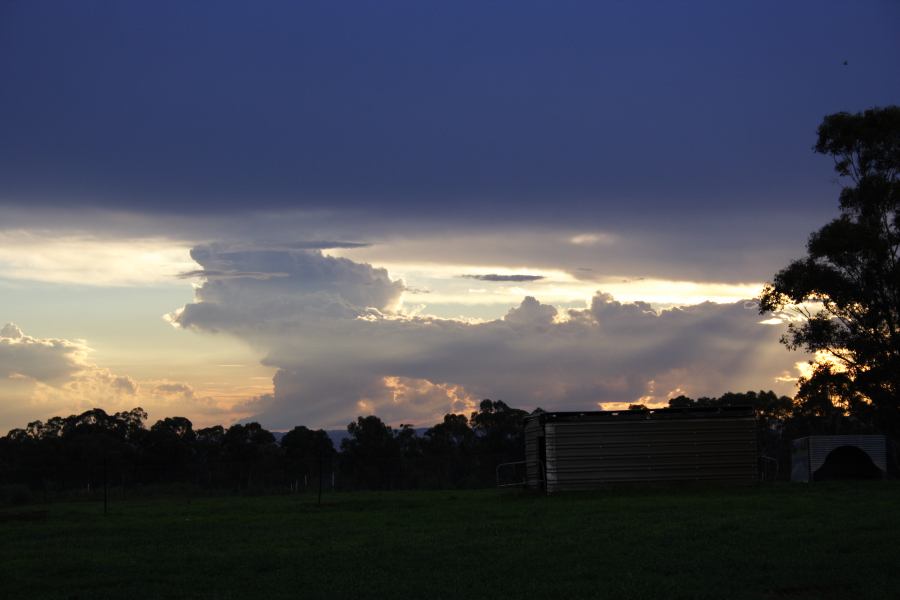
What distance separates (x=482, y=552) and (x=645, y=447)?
19918 mm

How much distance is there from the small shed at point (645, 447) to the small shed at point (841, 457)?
8.96 metres

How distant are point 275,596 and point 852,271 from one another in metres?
33.7

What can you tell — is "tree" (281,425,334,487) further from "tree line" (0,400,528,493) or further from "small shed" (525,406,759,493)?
"small shed" (525,406,759,493)

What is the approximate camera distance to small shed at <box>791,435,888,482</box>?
43.9 metres

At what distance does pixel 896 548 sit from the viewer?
16.1 metres

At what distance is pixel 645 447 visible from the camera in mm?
36219

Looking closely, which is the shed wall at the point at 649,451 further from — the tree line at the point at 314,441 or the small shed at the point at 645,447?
the tree line at the point at 314,441

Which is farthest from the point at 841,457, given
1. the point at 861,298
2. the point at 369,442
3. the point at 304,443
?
the point at 304,443

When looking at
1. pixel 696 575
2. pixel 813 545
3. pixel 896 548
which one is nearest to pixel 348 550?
pixel 696 575

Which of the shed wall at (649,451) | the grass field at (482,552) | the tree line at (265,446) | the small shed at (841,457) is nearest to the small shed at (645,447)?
the shed wall at (649,451)

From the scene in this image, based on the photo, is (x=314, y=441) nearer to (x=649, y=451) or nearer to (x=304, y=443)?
(x=304, y=443)

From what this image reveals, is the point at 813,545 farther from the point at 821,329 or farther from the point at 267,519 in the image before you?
the point at 821,329

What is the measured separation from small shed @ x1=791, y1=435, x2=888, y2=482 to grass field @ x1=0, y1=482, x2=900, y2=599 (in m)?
15.7

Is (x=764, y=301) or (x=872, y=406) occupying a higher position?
(x=764, y=301)
